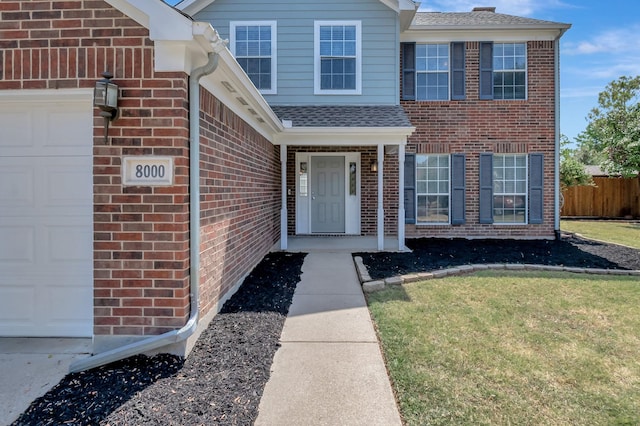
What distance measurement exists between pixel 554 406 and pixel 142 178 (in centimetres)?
351

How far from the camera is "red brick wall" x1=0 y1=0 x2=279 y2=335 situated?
308 centimetres

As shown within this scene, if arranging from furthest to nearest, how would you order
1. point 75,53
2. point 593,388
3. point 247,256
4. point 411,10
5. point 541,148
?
point 541,148
point 411,10
point 247,256
point 75,53
point 593,388

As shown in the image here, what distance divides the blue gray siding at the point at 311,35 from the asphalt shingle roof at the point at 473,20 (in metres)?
1.43

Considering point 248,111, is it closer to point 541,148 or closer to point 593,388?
point 593,388

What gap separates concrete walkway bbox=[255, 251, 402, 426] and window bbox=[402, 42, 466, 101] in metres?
6.72

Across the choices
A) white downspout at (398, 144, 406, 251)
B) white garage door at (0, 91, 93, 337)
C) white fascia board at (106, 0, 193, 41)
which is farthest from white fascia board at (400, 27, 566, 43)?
white garage door at (0, 91, 93, 337)

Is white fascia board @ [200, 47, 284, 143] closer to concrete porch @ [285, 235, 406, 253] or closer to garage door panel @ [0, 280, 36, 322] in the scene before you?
garage door panel @ [0, 280, 36, 322]

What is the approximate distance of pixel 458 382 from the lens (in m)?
2.78

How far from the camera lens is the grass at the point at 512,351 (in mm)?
2473

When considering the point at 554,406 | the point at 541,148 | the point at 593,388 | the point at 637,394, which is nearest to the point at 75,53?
the point at 554,406

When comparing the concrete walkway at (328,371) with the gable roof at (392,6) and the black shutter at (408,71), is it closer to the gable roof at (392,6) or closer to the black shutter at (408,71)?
the black shutter at (408,71)

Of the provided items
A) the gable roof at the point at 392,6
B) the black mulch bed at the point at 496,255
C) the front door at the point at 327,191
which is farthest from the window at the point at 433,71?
the black mulch bed at the point at 496,255

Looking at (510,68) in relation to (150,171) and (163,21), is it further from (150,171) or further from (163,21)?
(150,171)

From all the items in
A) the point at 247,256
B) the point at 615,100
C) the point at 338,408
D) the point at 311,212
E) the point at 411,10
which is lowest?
the point at 338,408
